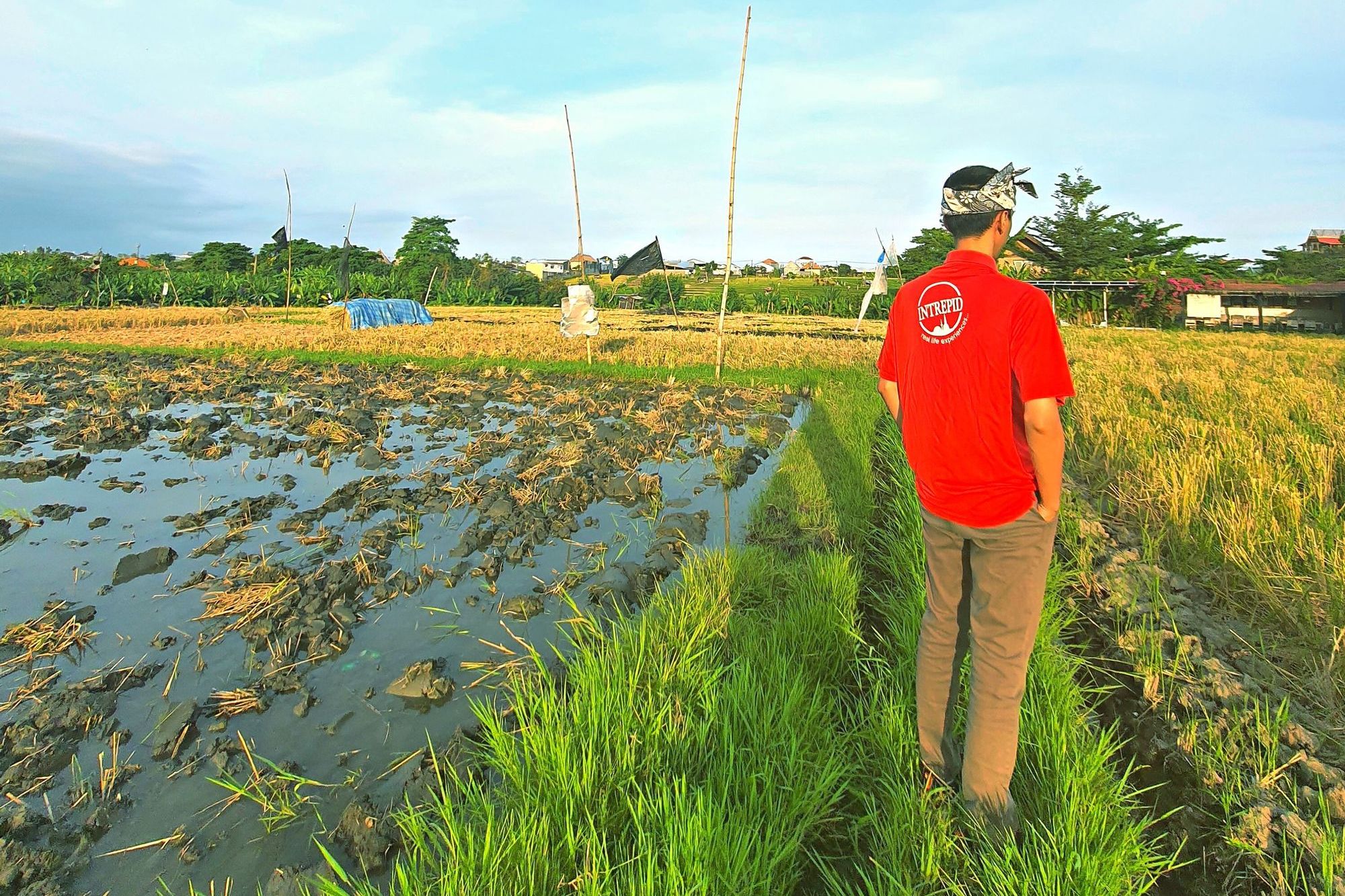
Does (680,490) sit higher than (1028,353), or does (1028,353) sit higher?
(1028,353)

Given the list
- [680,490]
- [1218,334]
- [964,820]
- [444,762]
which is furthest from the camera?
[1218,334]

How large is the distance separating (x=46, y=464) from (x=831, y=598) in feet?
23.6

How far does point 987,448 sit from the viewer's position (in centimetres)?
198

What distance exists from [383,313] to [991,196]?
26.3 m

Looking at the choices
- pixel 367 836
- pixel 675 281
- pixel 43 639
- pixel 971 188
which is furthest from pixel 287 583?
pixel 675 281

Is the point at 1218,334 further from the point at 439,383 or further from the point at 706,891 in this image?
the point at 706,891

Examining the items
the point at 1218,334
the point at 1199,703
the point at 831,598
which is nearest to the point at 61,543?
the point at 831,598

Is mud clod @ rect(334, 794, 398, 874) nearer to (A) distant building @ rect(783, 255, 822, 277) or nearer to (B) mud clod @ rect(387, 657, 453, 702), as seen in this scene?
(B) mud clod @ rect(387, 657, 453, 702)

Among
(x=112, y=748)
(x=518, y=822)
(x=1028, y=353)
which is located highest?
(x=1028, y=353)

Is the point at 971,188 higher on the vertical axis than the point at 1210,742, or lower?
higher

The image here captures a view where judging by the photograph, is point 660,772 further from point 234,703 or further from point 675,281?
point 675,281

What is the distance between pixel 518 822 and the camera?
6.56 ft

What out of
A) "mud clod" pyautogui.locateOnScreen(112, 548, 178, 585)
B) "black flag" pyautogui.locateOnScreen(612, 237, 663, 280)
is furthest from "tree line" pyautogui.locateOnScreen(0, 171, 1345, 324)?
"mud clod" pyautogui.locateOnScreen(112, 548, 178, 585)

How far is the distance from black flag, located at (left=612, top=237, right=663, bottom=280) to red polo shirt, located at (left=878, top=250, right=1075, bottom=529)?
42.5 ft
